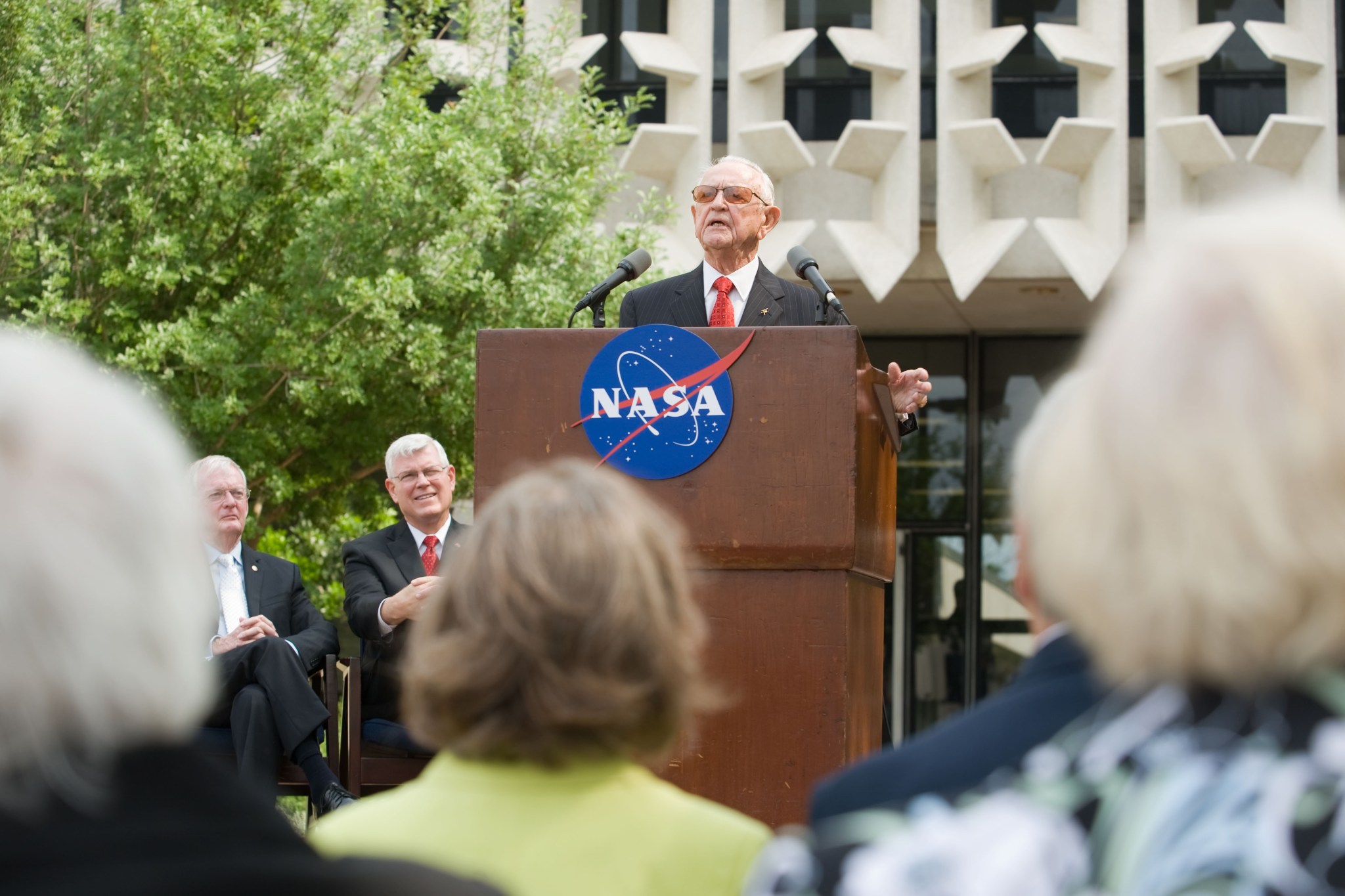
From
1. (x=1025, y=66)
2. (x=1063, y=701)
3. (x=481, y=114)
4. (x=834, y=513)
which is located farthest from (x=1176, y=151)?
(x=1063, y=701)

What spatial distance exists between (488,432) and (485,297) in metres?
4.69

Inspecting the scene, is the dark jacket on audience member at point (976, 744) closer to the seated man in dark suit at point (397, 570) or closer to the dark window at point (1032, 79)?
the seated man in dark suit at point (397, 570)

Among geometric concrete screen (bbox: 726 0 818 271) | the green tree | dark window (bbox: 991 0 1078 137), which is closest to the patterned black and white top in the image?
the green tree

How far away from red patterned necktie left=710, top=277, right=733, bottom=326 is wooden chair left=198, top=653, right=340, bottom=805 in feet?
5.53

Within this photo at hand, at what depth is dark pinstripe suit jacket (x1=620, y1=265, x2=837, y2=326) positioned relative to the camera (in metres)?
4.18

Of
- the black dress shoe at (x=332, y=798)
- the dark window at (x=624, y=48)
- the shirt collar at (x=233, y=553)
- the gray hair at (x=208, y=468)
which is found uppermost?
the dark window at (x=624, y=48)

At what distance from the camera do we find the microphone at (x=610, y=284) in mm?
3578

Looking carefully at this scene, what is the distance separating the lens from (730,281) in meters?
4.30

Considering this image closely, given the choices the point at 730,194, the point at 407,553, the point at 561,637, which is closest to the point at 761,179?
the point at 730,194

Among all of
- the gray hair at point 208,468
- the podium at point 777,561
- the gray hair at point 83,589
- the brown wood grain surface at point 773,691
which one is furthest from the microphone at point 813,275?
the gray hair at point 83,589

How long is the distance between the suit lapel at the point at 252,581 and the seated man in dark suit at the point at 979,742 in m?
4.07

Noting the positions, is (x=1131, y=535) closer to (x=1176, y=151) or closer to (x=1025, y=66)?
(x=1176, y=151)

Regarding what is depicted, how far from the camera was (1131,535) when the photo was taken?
3.52 ft

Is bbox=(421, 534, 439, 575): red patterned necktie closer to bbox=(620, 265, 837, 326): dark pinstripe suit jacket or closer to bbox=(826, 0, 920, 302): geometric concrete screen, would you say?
bbox=(620, 265, 837, 326): dark pinstripe suit jacket
